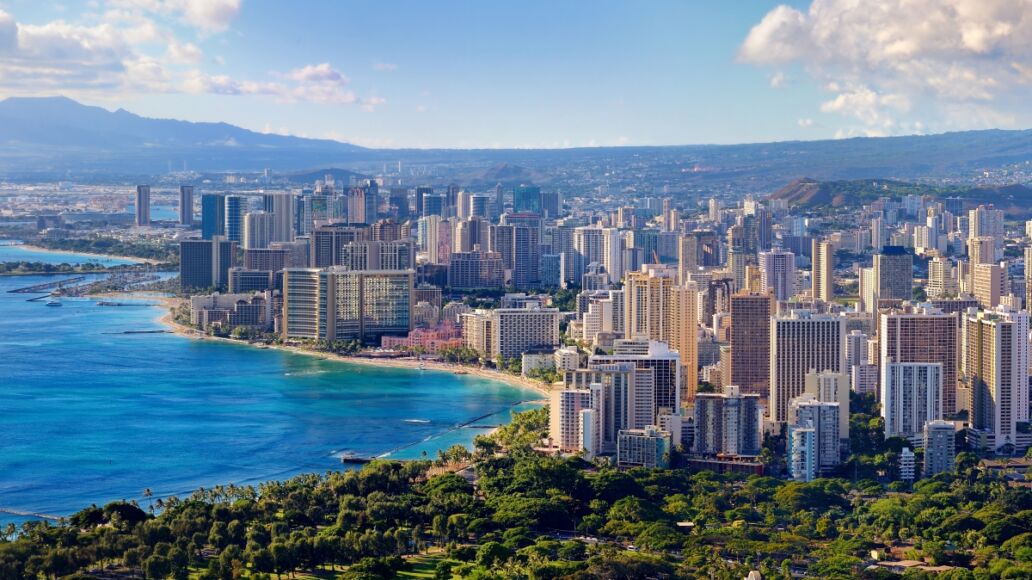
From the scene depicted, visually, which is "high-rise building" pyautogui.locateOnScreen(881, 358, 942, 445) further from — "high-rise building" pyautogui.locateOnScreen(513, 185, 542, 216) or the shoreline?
"high-rise building" pyautogui.locateOnScreen(513, 185, 542, 216)

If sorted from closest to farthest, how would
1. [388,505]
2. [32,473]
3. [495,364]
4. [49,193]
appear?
[388,505]
[32,473]
[495,364]
[49,193]

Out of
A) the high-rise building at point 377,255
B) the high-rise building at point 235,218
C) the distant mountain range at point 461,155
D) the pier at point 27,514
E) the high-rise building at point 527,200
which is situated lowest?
the pier at point 27,514

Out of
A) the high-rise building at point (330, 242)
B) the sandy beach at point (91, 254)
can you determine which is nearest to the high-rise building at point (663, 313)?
the high-rise building at point (330, 242)

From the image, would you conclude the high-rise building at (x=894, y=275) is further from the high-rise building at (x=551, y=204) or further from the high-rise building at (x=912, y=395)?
the high-rise building at (x=551, y=204)

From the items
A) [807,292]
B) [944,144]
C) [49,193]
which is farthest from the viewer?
[944,144]

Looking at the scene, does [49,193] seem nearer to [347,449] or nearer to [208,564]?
[347,449]

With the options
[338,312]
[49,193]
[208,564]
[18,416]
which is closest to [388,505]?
[208,564]

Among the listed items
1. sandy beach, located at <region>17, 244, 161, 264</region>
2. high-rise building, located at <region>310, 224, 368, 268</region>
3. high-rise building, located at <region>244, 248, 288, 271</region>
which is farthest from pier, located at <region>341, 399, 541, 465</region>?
sandy beach, located at <region>17, 244, 161, 264</region>
